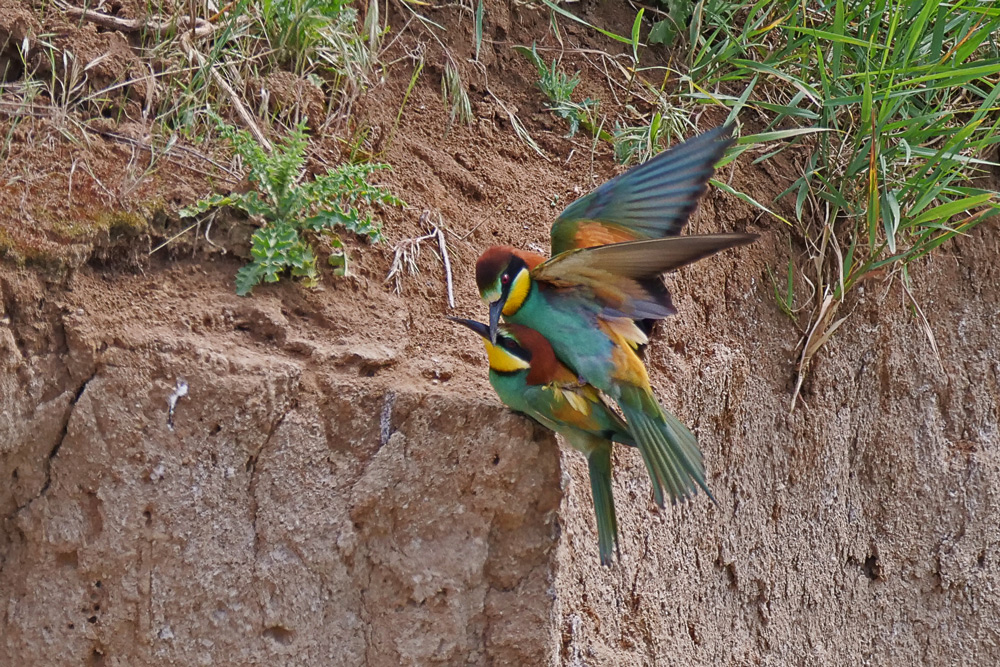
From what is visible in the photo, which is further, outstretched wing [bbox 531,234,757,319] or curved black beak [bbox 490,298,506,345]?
curved black beak [bbox 490,298,506,345]

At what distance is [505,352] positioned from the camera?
6.26 ft

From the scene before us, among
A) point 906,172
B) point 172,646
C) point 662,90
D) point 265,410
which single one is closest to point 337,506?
point 265,410

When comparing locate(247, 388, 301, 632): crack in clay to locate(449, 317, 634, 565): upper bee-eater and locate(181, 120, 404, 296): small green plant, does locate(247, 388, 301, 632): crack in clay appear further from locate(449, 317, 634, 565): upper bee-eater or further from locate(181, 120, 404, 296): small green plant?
locate(449, 317, 634, 565): upper bee-eater

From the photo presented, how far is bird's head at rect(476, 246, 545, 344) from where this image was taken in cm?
200

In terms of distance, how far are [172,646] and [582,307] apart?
974 millimetres

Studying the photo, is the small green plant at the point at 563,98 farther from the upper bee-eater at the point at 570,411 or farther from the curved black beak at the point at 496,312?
the upper bee-eater at the point at 570,411

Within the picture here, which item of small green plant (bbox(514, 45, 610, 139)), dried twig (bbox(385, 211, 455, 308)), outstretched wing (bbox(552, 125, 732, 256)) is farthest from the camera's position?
small green plant (bbox(514, 45, 610, 139))

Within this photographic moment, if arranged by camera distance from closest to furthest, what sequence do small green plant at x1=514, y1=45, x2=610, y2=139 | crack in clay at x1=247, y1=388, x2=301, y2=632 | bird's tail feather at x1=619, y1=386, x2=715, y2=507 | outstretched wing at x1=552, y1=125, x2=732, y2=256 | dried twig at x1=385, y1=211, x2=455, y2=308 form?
1. bird's tail feather at x1=619, y1=386, x2=715, y2=507
2. crack in clay at x1=247, y1=388, x2=301, y2=632
3. outstretched wing at x1=552, y1=125, x2=732, y2=256
4. dried twig at x1=385, y1=211, x2=455, y2=308
5. small green plant at x1=514, y1=45, x2=610, y2=139

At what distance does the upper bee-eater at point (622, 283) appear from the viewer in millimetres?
1851

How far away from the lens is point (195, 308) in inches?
78.2

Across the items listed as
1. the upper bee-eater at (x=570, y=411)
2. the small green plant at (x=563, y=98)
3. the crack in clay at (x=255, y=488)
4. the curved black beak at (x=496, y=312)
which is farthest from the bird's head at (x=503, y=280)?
the small green plant at (x=563, y=98)

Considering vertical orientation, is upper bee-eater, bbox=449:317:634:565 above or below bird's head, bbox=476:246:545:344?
below

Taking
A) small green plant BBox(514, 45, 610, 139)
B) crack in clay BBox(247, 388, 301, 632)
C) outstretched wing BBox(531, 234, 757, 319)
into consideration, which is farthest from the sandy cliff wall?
small green plant BBox(514, 45, 610, 139)

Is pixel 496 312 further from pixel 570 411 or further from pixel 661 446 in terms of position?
pixel 661 446
